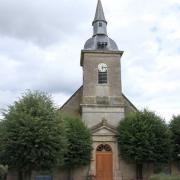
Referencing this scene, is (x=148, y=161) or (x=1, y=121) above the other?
(x=1, y=121)

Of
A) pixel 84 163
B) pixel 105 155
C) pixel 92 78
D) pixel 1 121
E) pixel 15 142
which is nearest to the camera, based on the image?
pixel 15 142

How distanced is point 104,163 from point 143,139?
4113mm

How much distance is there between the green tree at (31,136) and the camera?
2250cm

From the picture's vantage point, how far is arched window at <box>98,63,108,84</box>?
3222 cm

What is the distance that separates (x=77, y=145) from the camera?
91.5 ft

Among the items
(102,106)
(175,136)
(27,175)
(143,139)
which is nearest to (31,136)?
(27,175)

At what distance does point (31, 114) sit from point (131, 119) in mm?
9217

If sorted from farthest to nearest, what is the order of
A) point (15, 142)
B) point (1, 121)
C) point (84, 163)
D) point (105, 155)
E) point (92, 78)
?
point (92, 78), point (105, 155), point (84, 163), point (1, 121), point (15, 142)

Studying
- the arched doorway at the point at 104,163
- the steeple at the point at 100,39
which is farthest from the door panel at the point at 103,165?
the steeple at the point at 100,39

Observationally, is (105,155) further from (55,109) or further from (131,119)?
(55,109)

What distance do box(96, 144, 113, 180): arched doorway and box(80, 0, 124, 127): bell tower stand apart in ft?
7.05

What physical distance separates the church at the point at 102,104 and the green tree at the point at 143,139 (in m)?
1.08

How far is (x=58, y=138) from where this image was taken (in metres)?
23.5

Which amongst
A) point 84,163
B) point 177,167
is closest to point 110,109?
point 84,163
